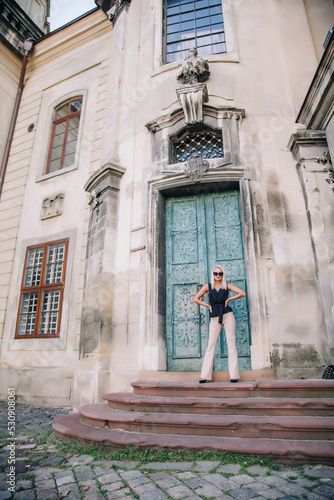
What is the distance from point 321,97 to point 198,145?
2.51 m

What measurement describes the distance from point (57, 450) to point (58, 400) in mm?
3787

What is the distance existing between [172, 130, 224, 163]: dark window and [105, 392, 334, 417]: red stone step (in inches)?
188

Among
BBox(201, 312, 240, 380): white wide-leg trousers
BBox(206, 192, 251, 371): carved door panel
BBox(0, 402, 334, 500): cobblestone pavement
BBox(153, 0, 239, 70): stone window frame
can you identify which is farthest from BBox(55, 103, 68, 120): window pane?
BBox(0, 402, 334, 500): cobblestone pavement

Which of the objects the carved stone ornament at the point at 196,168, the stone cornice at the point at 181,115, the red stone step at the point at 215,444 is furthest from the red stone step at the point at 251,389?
the stone cornice at the point at 181,115

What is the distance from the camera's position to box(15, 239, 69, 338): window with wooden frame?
8000 mm

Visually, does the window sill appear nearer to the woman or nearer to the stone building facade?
the stone building facade

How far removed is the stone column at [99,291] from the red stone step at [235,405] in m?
1.61

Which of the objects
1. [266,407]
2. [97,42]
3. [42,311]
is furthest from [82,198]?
[266,407]

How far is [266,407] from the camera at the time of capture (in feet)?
11.7

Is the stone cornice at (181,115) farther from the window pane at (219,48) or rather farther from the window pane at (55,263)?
the window pane at (55,263)

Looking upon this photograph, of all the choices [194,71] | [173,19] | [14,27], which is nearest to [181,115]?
[194,71]

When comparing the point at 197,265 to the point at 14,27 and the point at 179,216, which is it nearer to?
the point at 179,216

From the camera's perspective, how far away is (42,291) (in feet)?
27.3

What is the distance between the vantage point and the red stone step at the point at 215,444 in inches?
109
